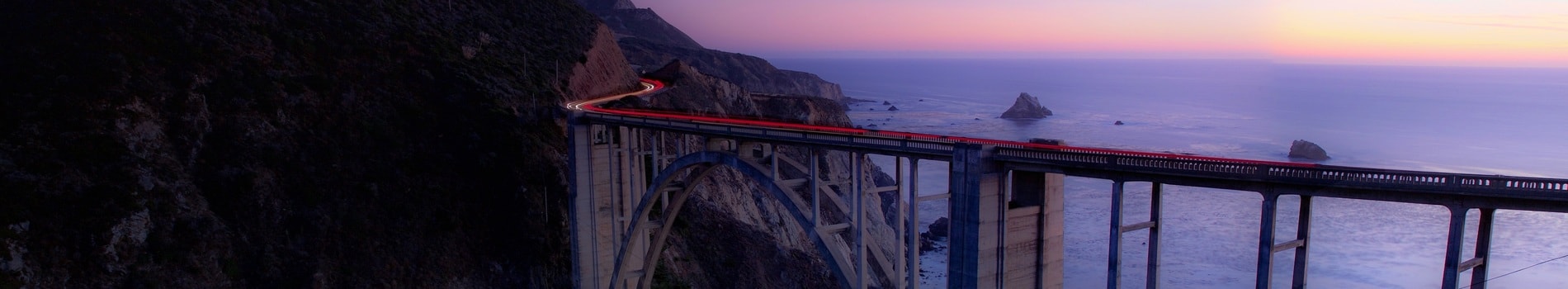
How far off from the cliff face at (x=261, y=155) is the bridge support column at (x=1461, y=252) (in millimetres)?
29144

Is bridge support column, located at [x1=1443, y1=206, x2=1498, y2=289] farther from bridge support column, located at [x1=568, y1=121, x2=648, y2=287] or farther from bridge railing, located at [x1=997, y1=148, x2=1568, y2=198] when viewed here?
bridge support column, located at [x1=568, y1=121, x2=648, y2=287]

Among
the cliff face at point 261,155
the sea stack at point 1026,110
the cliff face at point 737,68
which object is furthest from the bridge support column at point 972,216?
the sea stack at point 1026,110

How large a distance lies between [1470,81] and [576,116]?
19530 centimetres

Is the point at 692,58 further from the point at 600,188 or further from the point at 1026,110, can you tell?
the point at 600,188

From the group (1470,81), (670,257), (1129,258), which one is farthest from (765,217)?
(1470,81)

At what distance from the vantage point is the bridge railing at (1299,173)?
13.8 meters

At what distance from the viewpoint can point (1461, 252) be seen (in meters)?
13.5

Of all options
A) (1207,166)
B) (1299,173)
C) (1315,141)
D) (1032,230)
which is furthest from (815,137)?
(1315,141)

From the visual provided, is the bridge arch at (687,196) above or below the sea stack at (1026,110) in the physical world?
above

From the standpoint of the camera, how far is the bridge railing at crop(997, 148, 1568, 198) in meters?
13.8

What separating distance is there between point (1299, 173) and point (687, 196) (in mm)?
18394

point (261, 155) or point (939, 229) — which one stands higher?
point (261, 155)

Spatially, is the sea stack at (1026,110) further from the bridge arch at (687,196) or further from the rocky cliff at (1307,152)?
the bridge arch at (687,196)

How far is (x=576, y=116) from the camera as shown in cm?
3272
